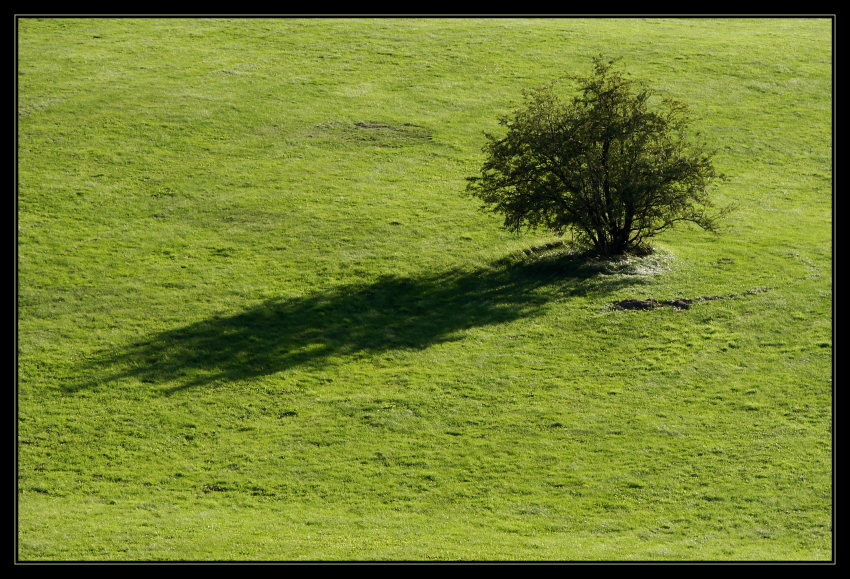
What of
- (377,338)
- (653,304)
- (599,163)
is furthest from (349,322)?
(599,163)

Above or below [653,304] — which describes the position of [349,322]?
below

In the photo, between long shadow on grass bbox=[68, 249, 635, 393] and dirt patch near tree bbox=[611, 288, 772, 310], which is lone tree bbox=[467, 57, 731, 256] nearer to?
long shadow on grass bbox=[68, 249, 635, 393]

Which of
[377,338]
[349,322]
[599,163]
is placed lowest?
[377,338]

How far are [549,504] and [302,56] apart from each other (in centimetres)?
5987

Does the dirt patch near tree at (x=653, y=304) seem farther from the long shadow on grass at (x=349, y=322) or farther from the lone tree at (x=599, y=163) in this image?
the lone tree at (x=599, y=163)

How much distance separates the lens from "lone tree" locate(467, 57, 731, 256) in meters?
46.7

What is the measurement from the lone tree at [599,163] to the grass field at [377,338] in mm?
3232

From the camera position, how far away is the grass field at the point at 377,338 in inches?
1144

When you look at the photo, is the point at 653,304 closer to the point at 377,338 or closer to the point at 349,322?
the point at 377,338

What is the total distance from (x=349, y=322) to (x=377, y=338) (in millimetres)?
1997

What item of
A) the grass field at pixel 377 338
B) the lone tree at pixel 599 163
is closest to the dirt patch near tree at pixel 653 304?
the grass field at pixel 377 338

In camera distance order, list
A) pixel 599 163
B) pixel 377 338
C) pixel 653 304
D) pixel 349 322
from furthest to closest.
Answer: pixel 599 163
pixel 653 304
pixel 349 322
pixel 377 338

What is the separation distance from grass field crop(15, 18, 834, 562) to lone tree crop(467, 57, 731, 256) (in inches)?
127

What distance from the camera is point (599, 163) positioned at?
47062mm
